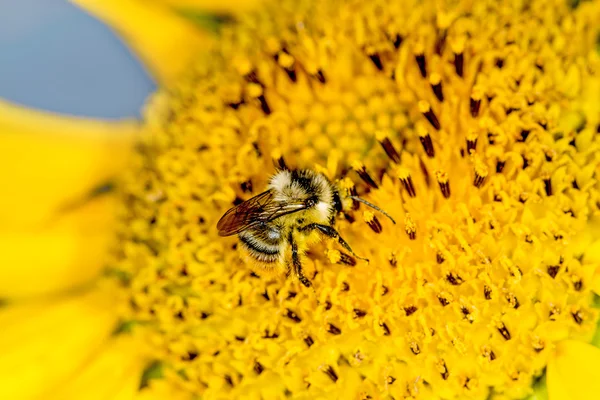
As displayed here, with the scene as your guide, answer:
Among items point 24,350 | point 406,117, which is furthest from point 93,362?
point 406,117

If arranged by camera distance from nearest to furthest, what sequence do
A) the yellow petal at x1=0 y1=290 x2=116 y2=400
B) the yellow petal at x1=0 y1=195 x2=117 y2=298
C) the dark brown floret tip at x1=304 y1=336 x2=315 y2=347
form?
the dark brown floret tip at x1=304 y1=336 x2=315 y2=347 < the yellow petal at x1=0 y1=290 x2=116 y2=400 < the yellow petal at x1=0 y1=195 x2=117 y2=298

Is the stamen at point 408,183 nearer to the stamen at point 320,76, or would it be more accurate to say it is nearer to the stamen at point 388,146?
the stamen at point 388,146

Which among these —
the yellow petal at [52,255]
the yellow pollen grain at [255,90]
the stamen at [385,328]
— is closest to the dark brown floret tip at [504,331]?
the stamen at [385,328]

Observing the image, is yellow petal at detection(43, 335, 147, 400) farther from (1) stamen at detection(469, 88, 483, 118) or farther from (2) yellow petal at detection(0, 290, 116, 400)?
(1) stamen at detection(469, 88, 483, 118)

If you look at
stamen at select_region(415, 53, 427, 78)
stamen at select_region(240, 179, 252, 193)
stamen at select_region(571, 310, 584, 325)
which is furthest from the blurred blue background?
stamen at select_region(571, 310, 584, 325)

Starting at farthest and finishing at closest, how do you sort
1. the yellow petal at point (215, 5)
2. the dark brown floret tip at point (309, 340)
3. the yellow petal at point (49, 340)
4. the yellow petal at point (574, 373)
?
1. the yellow petal at point (215, 5)
2. the yellow petal at point (49, 340)
3. the dark brown floret tip at point (309, 340)
4. the yellow petal at point (574, 373)
